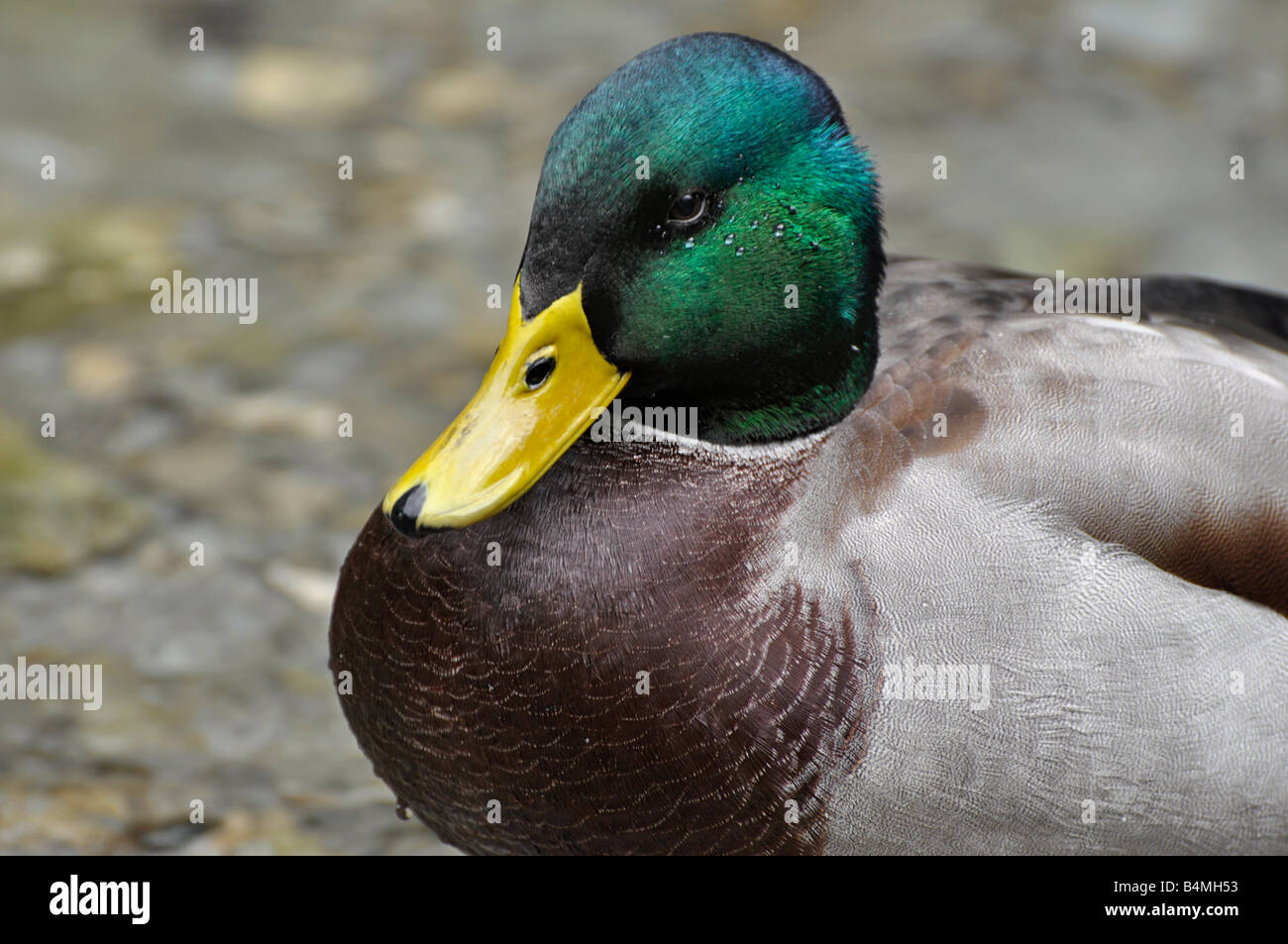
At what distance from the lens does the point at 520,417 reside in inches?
98.0

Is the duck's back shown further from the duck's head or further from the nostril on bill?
the nostril on bill

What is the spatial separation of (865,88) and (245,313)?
7.96 feet

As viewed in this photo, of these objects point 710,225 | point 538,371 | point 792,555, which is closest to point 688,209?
point 710,225

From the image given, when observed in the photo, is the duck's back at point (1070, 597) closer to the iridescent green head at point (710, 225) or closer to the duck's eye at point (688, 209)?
the iridescent green head at point (710, 225)

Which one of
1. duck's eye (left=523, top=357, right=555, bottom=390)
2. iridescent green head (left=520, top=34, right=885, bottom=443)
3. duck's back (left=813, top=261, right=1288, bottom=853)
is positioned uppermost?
iridescent green head (left=520, top=34, right=885, bottom=443)

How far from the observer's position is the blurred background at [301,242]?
137 inches

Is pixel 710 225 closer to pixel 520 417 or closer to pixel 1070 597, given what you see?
pixel 520 417

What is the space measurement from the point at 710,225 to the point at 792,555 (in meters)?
0.54

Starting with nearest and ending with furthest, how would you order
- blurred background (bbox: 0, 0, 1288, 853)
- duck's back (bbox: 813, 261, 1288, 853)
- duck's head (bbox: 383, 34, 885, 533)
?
duck's head (bbox: 383, 34, 885, 533) < duck's back (bbox: 813, 261, 1288, 853) < blurred background (bbox: 0, 0, 1288, 853)

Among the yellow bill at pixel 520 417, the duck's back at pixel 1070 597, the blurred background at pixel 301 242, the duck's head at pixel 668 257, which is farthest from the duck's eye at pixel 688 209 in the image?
the blurred background at pixel 301 242

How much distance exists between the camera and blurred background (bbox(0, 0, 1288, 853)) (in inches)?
137

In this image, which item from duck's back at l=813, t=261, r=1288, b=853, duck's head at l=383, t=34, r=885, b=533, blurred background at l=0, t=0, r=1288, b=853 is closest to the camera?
duck's head at l=383, t=34, r=885, b=533

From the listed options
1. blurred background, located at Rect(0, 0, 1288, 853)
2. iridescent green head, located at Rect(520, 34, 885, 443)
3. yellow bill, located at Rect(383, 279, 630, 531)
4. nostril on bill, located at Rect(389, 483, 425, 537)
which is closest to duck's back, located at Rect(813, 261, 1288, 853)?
iridescent green head, located at Rect(520, 34, 885, 443)

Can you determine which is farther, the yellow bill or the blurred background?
the blurred background
